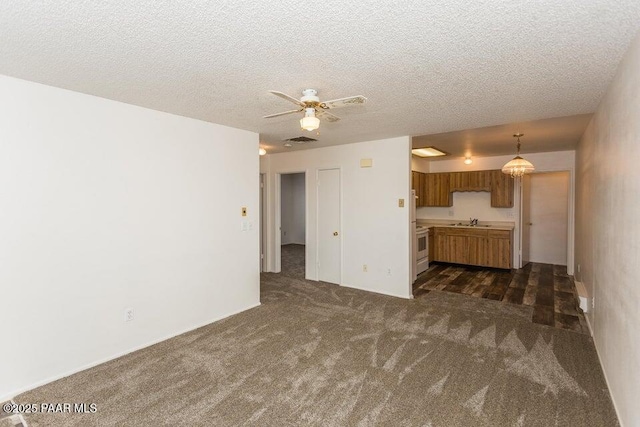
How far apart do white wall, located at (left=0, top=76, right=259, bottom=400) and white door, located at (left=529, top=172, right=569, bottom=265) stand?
6.95 m

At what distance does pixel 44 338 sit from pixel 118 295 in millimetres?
610

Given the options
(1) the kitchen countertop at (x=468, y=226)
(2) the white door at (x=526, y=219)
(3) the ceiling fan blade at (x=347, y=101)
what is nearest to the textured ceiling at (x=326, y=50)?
(3) the ceiling fan blade at (x=347, y=101)

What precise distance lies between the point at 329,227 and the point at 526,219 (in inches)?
188

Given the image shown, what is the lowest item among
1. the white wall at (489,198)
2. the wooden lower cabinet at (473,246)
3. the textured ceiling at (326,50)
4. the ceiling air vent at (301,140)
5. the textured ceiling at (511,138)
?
the wooden lower cabinet at (473,246)

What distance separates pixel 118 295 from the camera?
313cm

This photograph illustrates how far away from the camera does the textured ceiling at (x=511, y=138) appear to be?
13.9 ft

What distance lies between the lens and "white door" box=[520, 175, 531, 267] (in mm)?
7023

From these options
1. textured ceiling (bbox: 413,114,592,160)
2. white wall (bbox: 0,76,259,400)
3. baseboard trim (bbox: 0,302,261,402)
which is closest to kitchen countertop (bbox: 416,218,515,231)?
textured ceiling (bbox: 413,114,592,160)

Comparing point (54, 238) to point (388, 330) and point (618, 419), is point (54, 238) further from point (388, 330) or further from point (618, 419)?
point (618, 419)

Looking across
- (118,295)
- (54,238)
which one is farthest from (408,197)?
(54,238)

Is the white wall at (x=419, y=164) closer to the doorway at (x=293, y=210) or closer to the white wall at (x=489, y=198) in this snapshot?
the white wall at (x=489, y=198)

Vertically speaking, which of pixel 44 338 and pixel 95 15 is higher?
pixel 95 15

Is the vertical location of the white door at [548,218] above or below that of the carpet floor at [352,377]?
above

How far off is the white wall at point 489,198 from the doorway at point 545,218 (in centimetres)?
28
